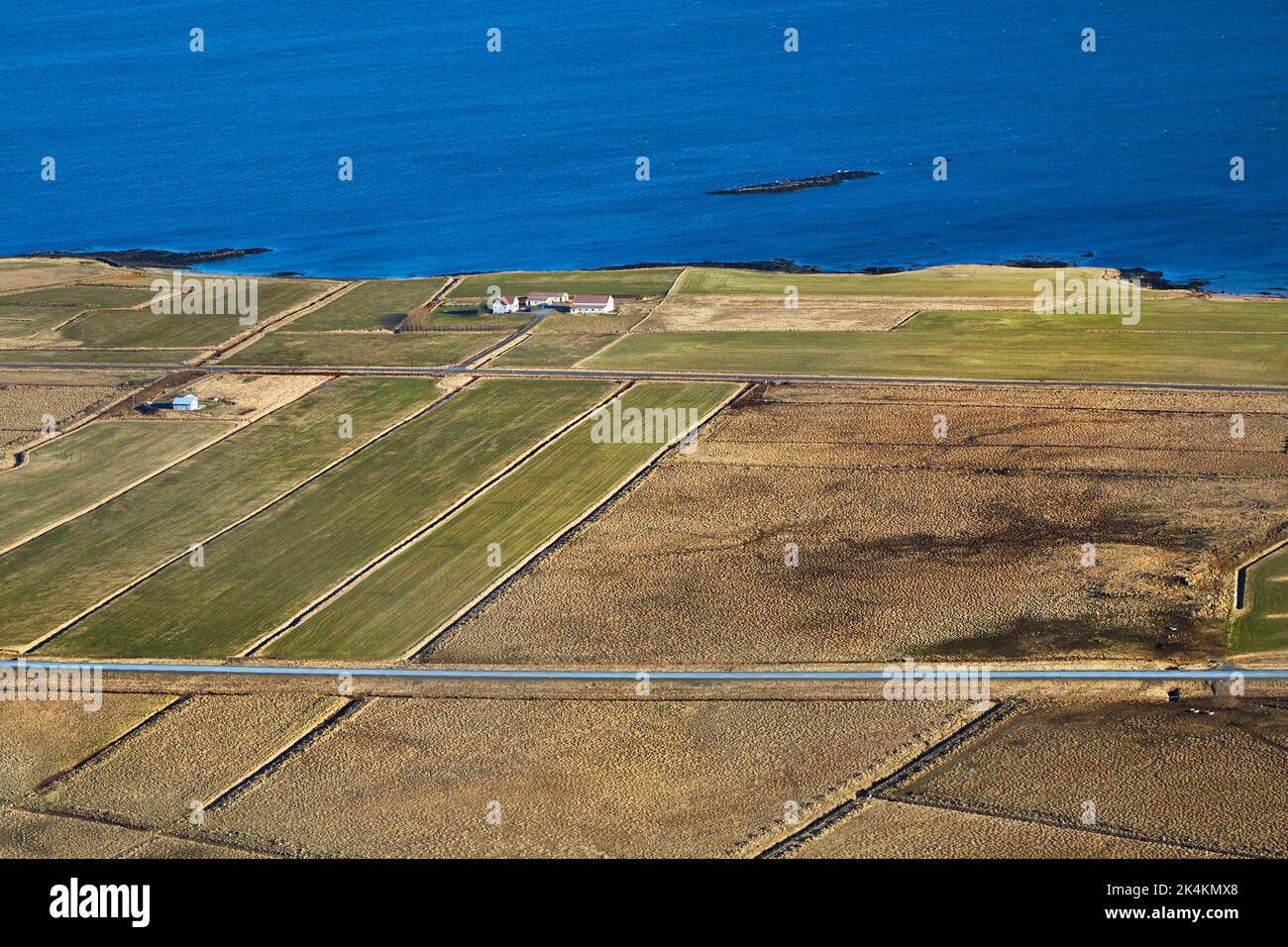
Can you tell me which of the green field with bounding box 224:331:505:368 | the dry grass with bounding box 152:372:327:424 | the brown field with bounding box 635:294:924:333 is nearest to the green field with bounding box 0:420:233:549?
the dry grass with bounding box 152:372:327:424

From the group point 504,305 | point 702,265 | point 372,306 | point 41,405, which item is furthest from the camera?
point 702,265

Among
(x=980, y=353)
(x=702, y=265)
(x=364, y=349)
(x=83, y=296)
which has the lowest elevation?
(x=980, y=353)

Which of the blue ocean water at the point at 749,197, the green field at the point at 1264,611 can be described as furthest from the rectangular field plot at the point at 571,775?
the blue ocean water at the point at 749,197

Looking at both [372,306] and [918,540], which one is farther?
[372,306]

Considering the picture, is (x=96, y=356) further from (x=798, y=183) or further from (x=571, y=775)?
(x=798, y=183)

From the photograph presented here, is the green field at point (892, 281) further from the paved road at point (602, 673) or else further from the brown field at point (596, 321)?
the paved road at point (602, 673)

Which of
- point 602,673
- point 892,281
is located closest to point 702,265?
point 892,281

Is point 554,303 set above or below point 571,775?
above
